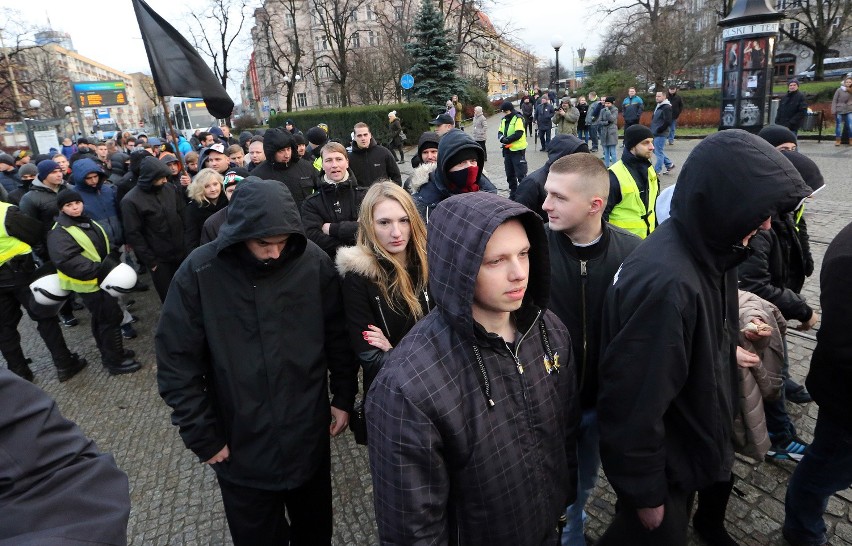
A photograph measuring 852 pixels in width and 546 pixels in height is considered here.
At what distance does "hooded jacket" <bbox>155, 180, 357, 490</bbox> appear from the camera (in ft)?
7.30

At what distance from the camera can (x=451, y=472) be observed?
64.0 inches

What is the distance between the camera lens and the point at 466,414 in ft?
5.17

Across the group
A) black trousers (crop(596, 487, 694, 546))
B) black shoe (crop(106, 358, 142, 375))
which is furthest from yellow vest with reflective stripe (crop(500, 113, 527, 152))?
black trousers (crop(596, 487, 694, 546))

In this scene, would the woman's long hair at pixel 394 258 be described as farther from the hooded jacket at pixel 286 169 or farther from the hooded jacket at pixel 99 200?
the hooded jacket at pixel 99 200

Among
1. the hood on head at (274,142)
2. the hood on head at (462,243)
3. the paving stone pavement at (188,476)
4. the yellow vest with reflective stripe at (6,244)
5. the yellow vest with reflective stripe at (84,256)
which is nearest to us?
the hood on head at (462,243)

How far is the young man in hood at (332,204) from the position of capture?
184 inches

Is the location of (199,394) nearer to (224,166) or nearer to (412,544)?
(412,544)

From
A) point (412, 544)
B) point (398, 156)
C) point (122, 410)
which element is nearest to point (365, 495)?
point (412, 544)

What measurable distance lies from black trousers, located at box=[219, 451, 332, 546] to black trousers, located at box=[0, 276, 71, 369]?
4444mm

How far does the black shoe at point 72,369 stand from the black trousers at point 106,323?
0.38m

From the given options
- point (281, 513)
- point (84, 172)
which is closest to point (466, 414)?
point (281, 513)

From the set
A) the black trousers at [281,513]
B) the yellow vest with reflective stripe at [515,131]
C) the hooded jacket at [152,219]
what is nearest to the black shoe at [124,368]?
the hooded jacket at [152,219]

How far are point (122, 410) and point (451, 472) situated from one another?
450 centimetres

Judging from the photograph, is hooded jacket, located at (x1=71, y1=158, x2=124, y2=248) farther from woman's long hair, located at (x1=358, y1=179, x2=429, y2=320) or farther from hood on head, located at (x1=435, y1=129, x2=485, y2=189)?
woman's long hair, located at (x1=358, y1=179, x2=429, y2=320)
